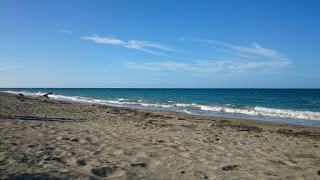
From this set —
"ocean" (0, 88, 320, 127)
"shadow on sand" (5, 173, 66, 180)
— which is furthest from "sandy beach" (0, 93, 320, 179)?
"ocean" (0, 88, 320, 127)

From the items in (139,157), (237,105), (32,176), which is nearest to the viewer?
(32,176)

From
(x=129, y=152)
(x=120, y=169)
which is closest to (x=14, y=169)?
(x=120, y=169)

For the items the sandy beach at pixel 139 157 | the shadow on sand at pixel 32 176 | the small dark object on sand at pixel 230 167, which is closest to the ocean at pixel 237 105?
the sandy beach at pixel 139 157

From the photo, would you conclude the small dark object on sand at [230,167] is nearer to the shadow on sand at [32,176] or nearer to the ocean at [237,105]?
the shadow on sand at [32,176]

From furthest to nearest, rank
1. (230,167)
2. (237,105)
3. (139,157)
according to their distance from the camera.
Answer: (237,105) → (139,157) → (230,167)

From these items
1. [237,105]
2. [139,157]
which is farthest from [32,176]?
[237,105]

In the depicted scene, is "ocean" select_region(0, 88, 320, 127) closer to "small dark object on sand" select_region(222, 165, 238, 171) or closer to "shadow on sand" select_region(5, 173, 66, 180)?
"small dark object on sand" select_region(222, 165, 238, 171)

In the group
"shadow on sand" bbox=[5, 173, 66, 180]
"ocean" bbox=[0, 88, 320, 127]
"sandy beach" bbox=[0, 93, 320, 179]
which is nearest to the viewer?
"shadow on sand" bbox=[5, 173, 66, 180]

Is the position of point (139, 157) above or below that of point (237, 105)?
above

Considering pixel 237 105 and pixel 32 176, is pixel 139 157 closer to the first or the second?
pixel 32 176

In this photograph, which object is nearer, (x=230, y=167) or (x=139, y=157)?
(x=230, y=167)

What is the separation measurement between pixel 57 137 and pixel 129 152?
2.19 metres

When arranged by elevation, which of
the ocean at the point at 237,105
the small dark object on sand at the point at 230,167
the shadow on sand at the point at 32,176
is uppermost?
the shadow on sand at the point at 32,176

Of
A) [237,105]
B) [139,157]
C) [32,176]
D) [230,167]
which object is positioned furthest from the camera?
[237,105]
